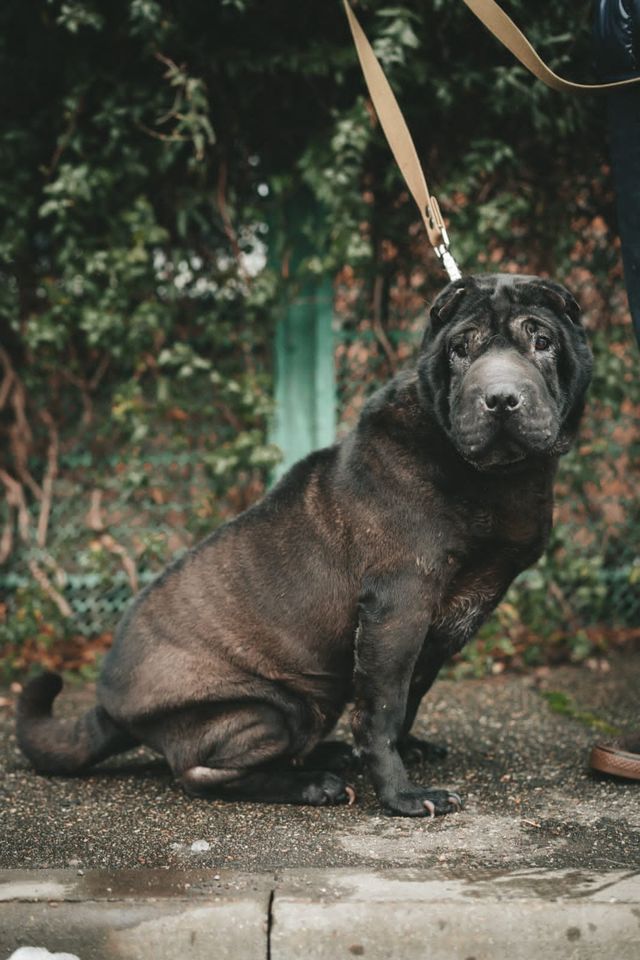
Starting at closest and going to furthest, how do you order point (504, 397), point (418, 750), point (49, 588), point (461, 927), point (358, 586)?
point (461, 927), point (504, 397), point (358, 586), point (418, 750), point (49, 588)

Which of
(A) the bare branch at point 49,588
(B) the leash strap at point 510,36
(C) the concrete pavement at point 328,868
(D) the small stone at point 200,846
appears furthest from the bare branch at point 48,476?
(B) the leash strap at point 510,36

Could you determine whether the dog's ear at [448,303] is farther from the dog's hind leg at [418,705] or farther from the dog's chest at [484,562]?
the dog's hind leg at [418,705]

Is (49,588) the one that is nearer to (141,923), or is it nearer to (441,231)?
(441,231)

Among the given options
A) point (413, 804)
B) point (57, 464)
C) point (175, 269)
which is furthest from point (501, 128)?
point (413, 804)

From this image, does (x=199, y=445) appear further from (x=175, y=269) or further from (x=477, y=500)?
(x=477, y=500)

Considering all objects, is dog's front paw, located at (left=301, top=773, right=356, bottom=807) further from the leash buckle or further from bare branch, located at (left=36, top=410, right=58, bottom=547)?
bare branch, located at (left=36, top=410, right=58, bottom=547)

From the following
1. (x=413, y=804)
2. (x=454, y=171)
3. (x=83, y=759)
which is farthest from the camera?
(x=454, y=171)

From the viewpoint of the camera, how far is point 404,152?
10.6 ft

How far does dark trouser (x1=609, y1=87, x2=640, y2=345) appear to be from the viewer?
3.09m

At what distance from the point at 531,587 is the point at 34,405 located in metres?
2.76

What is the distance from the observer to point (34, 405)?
5.42 metres

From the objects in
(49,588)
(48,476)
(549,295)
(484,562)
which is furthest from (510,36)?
(49,588)

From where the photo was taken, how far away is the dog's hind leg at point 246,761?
9.89ft

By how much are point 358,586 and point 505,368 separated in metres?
0.77
